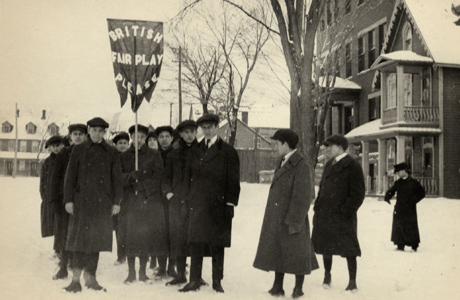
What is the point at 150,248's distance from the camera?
7.66 metres

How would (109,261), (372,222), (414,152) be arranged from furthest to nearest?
1. (414,152)
2. (372,222)
3. (109,261)

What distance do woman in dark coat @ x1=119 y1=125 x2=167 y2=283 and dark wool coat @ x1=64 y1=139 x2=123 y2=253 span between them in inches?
25.6

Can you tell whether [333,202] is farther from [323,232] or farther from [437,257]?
[437,257]

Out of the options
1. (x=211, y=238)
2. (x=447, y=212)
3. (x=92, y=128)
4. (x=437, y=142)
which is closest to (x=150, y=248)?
(x=211, y=238)

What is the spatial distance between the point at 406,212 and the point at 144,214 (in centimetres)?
552

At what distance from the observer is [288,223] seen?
6531mm

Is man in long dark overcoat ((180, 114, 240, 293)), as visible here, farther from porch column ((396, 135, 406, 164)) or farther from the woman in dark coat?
porch column ((396, 135, 406, 164))

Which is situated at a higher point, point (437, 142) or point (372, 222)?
point (437, 142)

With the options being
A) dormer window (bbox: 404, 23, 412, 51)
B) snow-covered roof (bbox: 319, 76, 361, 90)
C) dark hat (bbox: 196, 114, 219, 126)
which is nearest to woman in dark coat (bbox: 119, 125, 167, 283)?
dark hat (bbox: 196, 114, 219, 126)

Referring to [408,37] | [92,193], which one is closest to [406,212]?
[92,193]

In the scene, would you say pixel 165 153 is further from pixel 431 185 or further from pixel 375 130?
pixel 375 130

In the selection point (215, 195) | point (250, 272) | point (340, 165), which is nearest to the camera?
point (215, 195)

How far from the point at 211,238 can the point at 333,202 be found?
1709 mm

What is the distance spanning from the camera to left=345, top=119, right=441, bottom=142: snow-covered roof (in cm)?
2266
